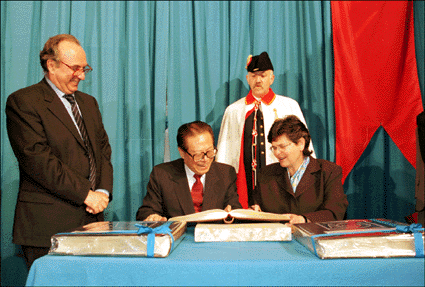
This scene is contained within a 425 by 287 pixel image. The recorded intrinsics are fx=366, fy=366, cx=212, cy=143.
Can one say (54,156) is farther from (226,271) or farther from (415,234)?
(415,234)

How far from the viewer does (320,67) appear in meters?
3.23

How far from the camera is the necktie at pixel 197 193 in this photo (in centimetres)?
194

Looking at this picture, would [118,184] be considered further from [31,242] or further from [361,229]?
[361,229]

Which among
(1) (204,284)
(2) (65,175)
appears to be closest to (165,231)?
(1) (204,284)

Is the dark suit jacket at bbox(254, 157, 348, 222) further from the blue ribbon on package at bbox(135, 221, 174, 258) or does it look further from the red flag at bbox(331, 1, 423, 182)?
the red flag at bbox(331, 1, 423, 182)

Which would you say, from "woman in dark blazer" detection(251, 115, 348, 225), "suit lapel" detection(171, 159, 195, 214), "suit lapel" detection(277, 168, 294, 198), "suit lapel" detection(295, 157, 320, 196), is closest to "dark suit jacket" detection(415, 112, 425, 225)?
"woman in dark blazer" detection(251, 115, 348, 225)

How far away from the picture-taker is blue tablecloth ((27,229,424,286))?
93 cm

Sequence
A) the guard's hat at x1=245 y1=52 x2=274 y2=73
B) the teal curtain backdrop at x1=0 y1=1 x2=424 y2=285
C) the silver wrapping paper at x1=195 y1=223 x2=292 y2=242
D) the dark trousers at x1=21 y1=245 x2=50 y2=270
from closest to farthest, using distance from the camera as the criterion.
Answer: the silver wrapping paper at x1=195 y1=223 x2=292 y2=242
the dark trousers at x1=21 y1=245 x2=50 y2=270
the guard's hat at x1=245 y1=52 x2=274 y2=73
the teal curtain backdrop at x1=0 y1=1 x2=424 y2=285

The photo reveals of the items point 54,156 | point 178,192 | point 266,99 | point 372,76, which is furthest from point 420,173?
point 54,156

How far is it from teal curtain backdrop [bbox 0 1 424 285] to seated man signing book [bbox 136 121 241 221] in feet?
3.96

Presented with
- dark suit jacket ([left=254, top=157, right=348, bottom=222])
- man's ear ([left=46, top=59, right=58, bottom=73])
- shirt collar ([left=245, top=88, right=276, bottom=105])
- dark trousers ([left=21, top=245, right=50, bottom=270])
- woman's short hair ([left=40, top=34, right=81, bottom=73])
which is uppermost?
woman's short hair ([left=40, top=34, right=81, bottom=73])

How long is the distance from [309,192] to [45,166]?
133cm

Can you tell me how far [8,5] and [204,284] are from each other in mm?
3376

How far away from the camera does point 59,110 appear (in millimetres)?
1938
